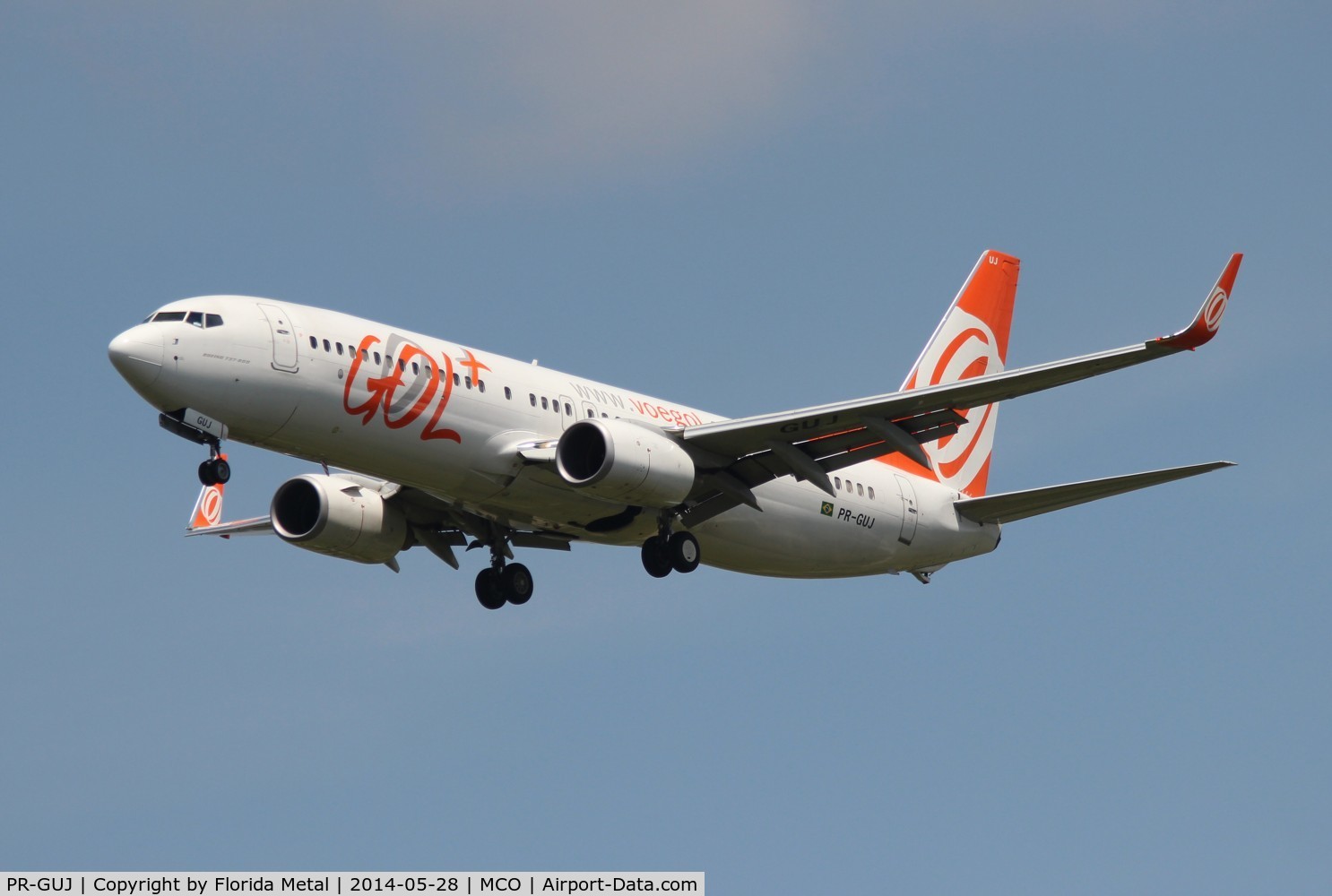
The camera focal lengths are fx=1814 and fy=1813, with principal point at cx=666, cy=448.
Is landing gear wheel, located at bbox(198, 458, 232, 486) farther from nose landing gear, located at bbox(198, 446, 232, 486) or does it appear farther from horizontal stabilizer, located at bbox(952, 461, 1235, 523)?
horizontal stabilizer, located at bbox(952, 461, 1235, 523)

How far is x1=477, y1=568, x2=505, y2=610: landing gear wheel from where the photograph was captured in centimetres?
4000

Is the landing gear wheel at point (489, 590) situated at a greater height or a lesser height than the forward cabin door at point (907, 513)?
lesser

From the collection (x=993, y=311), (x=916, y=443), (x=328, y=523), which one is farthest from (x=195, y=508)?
(x=993, y=311)

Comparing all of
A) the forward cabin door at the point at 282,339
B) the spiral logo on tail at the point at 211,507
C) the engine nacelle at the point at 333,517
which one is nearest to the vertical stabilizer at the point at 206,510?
the spiral logo on tail at the point at 211,507

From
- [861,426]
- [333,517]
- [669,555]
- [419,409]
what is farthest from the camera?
[333,517]

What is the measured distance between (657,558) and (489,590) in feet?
16.8

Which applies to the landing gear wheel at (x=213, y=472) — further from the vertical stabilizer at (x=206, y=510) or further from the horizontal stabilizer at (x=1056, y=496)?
the horizontal stabilizer at (x=1056, y=496)

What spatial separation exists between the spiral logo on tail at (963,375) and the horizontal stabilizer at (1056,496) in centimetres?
295

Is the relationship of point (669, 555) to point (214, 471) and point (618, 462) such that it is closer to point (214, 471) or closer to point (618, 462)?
point (618, 462)

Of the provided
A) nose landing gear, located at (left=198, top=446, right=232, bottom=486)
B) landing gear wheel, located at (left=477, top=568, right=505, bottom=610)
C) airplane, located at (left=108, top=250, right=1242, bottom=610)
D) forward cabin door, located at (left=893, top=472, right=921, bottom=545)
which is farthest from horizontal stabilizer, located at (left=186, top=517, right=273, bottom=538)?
forward cabin door, located at (left=893, top=472, right=921, bottom=545)

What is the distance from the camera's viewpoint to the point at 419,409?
33.4 m

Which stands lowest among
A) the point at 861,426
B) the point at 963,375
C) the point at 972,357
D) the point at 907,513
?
the point at 861,426

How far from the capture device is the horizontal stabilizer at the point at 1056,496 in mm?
35344

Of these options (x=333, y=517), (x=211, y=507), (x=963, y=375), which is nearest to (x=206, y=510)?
(x=211, y=507)
